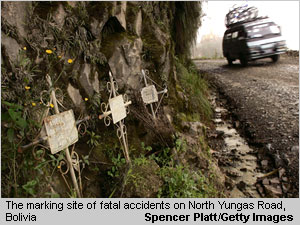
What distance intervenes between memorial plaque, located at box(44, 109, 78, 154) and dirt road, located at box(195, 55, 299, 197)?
317cm

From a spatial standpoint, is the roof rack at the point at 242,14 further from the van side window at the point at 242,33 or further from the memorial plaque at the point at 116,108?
the memorial plaque at the point at 116,108

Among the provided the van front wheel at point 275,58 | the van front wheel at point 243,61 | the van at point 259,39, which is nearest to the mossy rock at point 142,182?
the van at point 259,39

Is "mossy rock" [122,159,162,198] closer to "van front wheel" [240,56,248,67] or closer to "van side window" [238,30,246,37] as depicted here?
"van side window" [238,30,246,37]

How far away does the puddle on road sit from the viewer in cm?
379

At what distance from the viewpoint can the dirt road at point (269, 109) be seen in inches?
156

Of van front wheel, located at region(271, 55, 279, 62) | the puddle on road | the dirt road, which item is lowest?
the puddle on road

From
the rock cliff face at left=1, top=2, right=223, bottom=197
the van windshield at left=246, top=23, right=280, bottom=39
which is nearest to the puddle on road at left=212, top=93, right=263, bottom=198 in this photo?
the rock cliff face at left=1, top=2, right=223, bottom=197

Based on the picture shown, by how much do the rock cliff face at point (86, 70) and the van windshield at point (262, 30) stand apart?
14.2ft

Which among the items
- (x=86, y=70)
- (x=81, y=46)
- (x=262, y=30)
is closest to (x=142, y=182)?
(x=86, y=70)

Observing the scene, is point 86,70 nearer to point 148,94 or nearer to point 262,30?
point 148,94

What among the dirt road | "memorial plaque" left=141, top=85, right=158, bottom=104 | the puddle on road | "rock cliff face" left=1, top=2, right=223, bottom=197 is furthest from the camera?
the dirt road

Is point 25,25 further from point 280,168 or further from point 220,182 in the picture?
point 280,168

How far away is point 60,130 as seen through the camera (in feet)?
6.34

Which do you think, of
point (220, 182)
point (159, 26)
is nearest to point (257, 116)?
point (220, 182)
